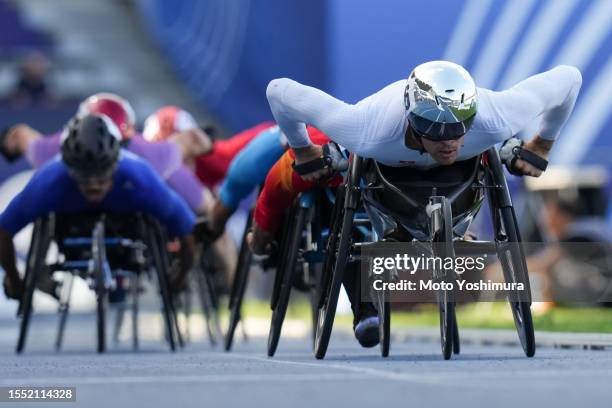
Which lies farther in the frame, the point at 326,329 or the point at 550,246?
the point at 550,246

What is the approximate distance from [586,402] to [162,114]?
1072cm

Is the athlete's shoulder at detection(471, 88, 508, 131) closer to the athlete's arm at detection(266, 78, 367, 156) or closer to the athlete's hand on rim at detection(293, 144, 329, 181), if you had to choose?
the athlete's arm at detection(266, 78, 367, 156)

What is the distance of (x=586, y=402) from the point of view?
4930 mm

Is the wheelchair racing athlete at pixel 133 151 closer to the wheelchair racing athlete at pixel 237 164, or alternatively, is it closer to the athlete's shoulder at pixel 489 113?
the wheelchair racing athlete at pixel 237 164

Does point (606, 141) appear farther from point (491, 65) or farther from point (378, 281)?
point (378, 281)

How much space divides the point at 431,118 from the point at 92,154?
3540mm

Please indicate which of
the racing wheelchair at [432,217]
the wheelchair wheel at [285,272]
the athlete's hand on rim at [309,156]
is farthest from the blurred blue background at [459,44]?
the racing wheelchair at [432,217]

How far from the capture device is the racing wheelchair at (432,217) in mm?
7719

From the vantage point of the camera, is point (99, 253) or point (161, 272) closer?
point (99, 253)

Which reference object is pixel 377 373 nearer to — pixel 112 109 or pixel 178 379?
pixel 178 379

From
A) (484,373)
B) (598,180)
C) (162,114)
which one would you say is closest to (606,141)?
(598,180)

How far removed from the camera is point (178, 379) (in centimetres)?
660

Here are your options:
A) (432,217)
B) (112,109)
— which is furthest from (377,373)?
(112,109)

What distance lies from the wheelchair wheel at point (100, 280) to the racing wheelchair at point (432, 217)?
8.36 ft
